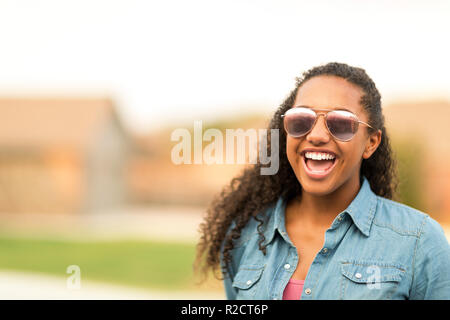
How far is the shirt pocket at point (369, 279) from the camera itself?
201cm

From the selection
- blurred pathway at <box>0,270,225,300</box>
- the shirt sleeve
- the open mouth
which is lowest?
blurred pathway at <box>0,270,225,300</box>

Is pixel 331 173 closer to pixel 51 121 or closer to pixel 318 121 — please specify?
pixel 318 121

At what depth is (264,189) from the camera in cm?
271

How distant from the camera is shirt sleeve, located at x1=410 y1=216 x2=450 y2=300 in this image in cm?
196

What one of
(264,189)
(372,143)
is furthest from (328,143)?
(264,189)

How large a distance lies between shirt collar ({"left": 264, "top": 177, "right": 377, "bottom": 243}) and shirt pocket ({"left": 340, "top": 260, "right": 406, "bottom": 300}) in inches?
5.9

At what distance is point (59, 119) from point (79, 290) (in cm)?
1438

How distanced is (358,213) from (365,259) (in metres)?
0.21

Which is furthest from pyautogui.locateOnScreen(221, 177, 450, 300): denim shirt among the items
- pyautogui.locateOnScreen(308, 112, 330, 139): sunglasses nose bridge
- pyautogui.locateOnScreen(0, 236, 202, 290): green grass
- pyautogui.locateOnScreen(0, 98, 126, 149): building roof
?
pyautogui.locateOnScreen(0, 98, 126, 149): building roof

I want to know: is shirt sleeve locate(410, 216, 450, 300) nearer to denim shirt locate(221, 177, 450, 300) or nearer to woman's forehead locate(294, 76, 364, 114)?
denim shirt locate(221, 177, 450, 300)

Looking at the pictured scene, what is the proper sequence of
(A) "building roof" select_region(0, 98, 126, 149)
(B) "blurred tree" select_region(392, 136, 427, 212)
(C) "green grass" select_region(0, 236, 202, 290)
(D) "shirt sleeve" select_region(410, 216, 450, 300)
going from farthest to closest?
(A) "building roof" select_region(0, 98, 126, 149) < (B) "blurred tree" select_region(392, 136, 427, 212) < (C) "green grass" select_region(0, 236, 202, 290) < (D) "shirt sleeve" select_region(410, 216, 450, 300)

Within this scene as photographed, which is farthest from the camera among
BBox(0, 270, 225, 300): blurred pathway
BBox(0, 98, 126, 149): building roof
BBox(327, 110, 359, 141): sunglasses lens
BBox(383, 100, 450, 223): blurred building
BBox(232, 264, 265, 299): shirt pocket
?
BBox(0, 98, 126, 149): building roof

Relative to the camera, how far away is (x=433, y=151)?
2034 cm
